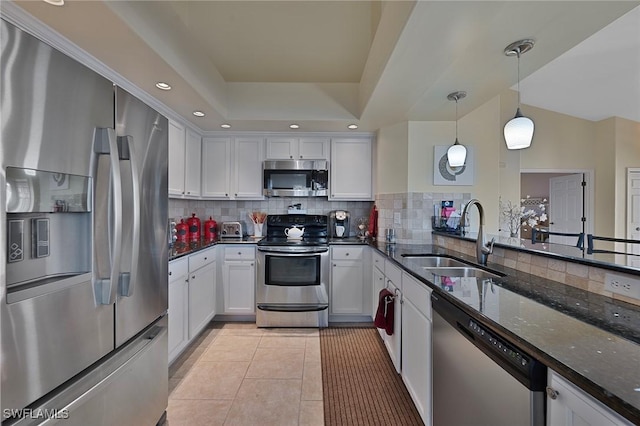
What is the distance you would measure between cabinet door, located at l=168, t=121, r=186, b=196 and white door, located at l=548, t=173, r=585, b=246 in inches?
260

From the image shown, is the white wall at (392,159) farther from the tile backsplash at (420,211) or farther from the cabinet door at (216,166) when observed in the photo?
the cabinet door at (216,166)

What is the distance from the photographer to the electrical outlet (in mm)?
1106

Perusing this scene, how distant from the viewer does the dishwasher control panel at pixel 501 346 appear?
85 cm

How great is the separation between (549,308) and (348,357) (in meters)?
1.83

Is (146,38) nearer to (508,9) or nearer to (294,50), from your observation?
(294,50)

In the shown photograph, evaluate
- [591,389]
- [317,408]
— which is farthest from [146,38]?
[317,408]

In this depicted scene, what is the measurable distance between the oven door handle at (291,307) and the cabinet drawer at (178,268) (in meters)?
0.98

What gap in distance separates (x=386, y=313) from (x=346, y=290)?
39.2 inches

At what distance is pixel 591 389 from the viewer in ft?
2.06

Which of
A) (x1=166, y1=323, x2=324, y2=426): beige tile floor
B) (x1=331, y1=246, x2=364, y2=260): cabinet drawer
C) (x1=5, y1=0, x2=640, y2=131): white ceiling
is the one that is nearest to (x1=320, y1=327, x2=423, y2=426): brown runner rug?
(x1=166, y1=323, x2=324, y2=426): beige tile floor

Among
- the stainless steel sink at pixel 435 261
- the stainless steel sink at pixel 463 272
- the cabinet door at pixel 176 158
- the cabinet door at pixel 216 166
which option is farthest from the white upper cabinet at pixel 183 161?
the stainless steel sink at pixel 463 272

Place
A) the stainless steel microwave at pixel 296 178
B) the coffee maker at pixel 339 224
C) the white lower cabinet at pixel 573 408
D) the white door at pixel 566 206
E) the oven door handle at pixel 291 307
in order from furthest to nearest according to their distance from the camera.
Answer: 1. the white door at pixel 566 206
2. the coffee maker at pixel 339 224
3. the stainless steel microwave at pixel 296 178
4. the oven door handle at pixel 291 307
5. the white lower cabinet at pixel 573 408

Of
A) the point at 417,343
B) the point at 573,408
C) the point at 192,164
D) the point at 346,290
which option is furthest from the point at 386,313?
the point at 192,164

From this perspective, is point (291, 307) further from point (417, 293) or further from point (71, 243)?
point (71, 243)
